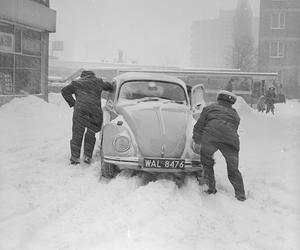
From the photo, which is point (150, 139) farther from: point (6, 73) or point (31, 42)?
point (31, 42)

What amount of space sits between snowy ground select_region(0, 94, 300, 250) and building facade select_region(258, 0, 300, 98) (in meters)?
35.6

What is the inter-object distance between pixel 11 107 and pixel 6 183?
8726mm

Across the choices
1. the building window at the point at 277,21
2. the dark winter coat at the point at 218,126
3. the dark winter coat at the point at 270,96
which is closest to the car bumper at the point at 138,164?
the dark winter coat at the point at 218,126

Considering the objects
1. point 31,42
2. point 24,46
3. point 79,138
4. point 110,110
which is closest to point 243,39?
point 31,42

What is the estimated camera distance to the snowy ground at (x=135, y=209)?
445 cm

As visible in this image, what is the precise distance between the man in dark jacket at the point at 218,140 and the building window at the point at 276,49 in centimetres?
3953

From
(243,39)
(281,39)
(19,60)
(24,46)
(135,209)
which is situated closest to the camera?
(135,209)

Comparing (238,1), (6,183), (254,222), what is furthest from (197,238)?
(238,1)

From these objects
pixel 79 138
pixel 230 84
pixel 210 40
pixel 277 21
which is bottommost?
pixel 79 138

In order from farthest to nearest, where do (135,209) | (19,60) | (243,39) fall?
(243,39) → (19,60) → (135,209)

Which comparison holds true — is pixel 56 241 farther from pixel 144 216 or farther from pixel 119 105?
pixel 119 105

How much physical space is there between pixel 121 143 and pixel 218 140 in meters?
1.45

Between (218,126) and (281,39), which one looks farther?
(281,39)

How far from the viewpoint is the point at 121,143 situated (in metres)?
6.76
